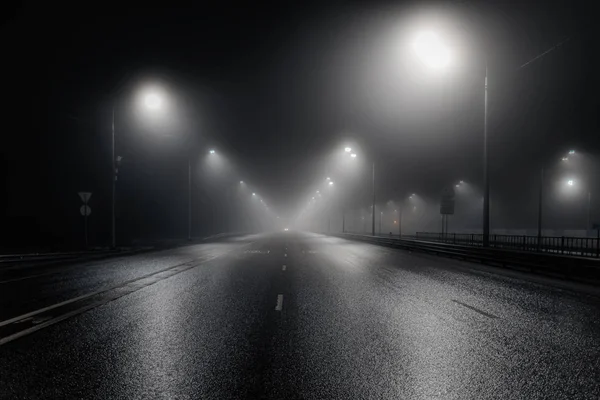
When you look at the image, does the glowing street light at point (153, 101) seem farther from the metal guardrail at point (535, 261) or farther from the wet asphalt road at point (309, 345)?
the metal guardrail at point (535, 261)

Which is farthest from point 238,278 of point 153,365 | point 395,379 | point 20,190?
point 20,190

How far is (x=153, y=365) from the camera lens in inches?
206

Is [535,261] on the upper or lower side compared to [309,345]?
lower

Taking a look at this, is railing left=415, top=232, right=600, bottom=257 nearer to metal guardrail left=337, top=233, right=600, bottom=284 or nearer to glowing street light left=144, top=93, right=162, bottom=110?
metal guardrail left=337, top=233, right=600, bottom=284

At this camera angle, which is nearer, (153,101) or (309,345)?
(309,345)

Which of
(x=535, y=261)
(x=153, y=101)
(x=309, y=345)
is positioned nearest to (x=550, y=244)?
(x=535, y=261)

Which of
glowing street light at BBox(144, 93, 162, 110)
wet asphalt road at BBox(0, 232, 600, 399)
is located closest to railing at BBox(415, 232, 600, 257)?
wet asphalt road at BBox(0, 232, 600, 399)

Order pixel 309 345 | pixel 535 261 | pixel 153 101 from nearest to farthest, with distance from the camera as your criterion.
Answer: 1. pixel 309 345
2. pixel 535 261
3. pixel 153 101

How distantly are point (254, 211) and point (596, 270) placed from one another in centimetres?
13402

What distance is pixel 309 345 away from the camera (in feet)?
19.9

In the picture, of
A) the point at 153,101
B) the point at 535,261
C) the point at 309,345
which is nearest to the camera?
the point at 309,345

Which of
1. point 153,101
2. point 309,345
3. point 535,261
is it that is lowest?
point 535,261

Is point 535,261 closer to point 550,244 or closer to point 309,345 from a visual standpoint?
point 309,345

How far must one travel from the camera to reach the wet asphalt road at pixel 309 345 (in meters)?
4.52
